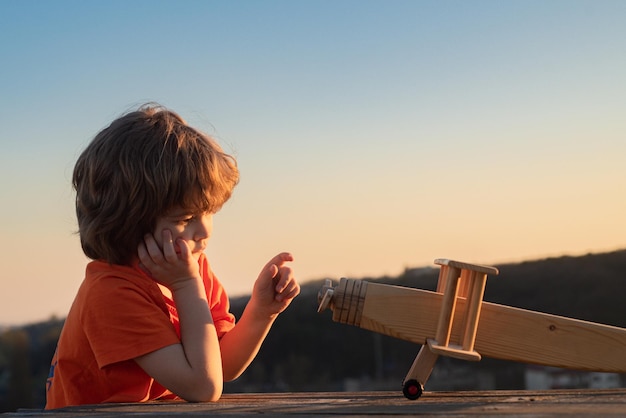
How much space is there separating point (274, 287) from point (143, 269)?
53 centimetres

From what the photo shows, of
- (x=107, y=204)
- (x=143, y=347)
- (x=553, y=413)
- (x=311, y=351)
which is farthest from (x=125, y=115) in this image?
(x=311, y=351)

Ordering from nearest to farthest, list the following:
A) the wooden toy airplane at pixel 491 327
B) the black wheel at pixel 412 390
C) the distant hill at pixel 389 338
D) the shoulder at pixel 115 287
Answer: the black wheel at pixel 412 390
the wooden toy airplane at pixel 491 327
the shoulder at pixel 115 287
the distant hill at pixel 389 338

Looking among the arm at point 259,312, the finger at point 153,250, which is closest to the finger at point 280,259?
the arm at point 259,312

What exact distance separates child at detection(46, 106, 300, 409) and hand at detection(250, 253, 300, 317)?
0.31 metres

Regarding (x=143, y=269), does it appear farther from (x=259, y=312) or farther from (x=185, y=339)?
(x=259, y=312)

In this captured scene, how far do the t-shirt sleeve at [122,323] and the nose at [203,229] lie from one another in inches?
11.0

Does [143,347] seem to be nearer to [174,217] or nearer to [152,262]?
[152,262]

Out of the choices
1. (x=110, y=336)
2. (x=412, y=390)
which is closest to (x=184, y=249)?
(x=110, y=336)

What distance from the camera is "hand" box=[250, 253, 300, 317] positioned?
2.97 meters

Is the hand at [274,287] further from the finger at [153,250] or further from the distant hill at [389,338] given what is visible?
the distant hill at [389,338]

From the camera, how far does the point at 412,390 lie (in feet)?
7.80

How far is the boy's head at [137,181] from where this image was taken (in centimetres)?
269

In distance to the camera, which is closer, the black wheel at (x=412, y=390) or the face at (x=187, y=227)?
the black wheel at (x=412, y=390)

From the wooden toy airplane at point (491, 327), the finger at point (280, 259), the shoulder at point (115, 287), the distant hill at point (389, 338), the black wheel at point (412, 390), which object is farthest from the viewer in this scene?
the distant hill at point (389, 338)
